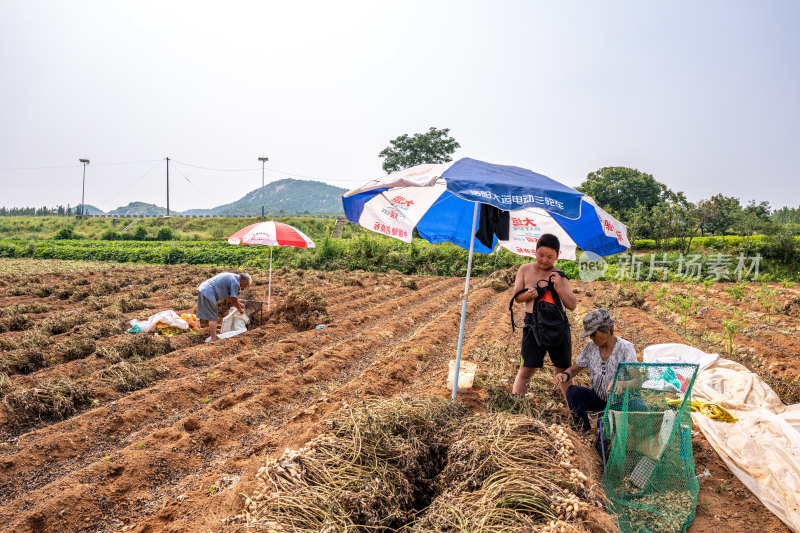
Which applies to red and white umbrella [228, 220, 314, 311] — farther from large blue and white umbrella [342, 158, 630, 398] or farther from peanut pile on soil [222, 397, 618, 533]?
peanut pile on soil [222, 397, 618, 533]

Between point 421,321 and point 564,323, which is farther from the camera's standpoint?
point 421,321

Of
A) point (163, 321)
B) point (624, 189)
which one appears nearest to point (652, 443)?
point (163, 321)

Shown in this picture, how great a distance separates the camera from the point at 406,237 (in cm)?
445

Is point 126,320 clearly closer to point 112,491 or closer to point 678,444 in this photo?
point 112,491

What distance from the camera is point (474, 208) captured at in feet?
15.0

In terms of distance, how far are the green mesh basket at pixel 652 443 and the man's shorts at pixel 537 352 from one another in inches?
29.6

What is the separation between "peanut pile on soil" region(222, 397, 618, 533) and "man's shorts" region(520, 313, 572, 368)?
1.05 m

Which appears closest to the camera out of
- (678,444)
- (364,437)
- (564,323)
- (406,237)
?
(364,437)

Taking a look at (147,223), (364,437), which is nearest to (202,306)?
(364,437)

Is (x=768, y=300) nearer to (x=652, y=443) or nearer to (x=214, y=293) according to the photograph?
(x=652, y=443)

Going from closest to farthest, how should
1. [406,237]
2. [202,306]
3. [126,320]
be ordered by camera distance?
[406,237]
[202,306]
[126,320]

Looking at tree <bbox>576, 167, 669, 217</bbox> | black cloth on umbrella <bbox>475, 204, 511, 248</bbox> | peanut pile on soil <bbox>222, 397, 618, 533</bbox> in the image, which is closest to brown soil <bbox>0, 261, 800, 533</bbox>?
peanut pile on soil <bbox>222, 397, 618, 533</bbox>

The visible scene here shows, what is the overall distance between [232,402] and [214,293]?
2.87 metres

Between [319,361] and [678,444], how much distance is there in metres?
4.67
